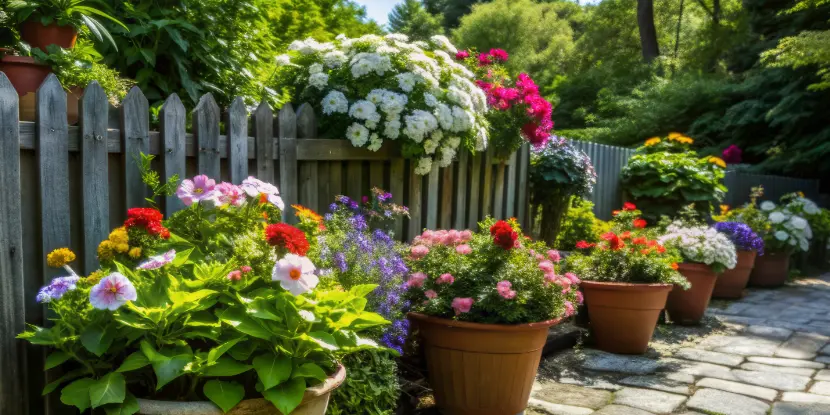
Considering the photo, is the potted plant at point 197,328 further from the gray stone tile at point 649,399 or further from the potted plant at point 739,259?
the potted plant at point 739,259

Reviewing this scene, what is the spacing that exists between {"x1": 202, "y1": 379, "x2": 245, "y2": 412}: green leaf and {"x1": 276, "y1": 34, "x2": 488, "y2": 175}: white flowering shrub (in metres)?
2.03

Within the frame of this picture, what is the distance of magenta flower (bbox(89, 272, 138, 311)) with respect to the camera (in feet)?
5.96

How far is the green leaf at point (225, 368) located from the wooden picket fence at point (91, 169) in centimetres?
77

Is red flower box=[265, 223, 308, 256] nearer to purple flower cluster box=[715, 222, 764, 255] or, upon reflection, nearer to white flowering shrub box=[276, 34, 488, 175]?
white flowering shrub box=[276, 34, 488, 175]

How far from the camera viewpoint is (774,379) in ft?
13.3

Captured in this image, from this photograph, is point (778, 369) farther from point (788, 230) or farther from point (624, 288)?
point (788, 230)

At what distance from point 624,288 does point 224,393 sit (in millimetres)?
3242

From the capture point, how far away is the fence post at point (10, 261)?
2.19m

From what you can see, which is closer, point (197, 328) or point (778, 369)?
point (197, 328)

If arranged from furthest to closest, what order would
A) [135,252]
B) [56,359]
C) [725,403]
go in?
[725,403] < [135,252] < [56,359]

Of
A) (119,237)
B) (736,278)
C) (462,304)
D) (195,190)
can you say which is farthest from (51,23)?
(736,278)

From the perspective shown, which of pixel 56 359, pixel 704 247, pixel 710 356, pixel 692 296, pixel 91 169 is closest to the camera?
pixel 56 359

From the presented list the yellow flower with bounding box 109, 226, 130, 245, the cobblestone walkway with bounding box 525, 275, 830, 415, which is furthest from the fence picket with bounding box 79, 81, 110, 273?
the cobblestone walkway with bounding box 525, 275, 830, 415

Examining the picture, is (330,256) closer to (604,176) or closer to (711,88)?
(604,176)
